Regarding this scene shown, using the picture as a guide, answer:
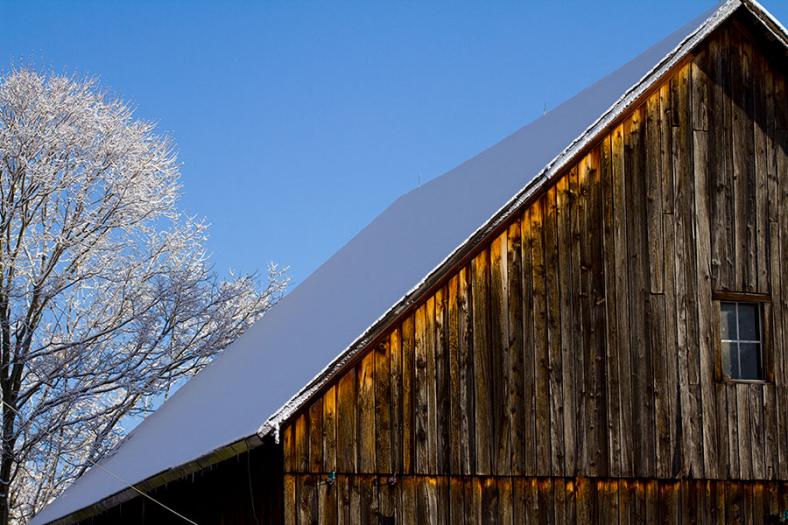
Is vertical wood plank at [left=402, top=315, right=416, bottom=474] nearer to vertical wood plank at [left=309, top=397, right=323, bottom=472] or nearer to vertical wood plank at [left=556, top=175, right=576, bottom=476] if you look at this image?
vertical wood plank at [left=309, top=397, right=323, bottom=472]

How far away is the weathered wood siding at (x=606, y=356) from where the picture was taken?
480 inches

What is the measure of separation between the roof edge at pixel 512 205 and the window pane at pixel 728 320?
2322 mm

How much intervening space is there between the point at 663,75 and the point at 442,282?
3302mm

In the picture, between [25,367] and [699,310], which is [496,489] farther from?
[25,367]

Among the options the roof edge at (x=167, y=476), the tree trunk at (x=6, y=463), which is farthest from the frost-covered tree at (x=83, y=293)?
the roof edge at (x=167, y=476)

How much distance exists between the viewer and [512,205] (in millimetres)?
12500

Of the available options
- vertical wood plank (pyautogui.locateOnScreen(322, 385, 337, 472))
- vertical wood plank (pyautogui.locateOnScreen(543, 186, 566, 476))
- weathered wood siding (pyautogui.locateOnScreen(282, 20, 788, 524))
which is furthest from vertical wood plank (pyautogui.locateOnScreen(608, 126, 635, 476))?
vertical wood plank (pyautogui.locateOnScreen(322, 385, 337, 472))

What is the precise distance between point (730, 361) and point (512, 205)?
3.06 meters

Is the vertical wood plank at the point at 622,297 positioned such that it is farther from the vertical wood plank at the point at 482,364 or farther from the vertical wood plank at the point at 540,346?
the vertical wood plank at the point at 482,364

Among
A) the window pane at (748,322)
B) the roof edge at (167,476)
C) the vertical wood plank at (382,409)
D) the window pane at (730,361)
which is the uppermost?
the window pane at (748,322)

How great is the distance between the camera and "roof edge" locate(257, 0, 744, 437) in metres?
11.6

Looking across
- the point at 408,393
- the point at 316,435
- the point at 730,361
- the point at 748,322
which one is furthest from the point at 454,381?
the point at 748,322

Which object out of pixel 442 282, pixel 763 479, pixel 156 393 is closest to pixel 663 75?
pixel 442 282

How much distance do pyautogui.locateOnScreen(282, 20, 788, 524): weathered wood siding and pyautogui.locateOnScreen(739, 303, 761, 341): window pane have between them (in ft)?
0.55
